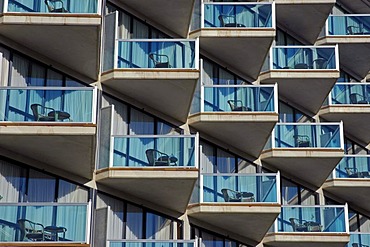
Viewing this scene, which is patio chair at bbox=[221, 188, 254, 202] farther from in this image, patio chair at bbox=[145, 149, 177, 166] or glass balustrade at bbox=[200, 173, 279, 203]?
patio chair at bbox=[145, 149, 177, 166]

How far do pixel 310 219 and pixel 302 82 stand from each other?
5.30 m

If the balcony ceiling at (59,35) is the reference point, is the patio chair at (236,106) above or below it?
below

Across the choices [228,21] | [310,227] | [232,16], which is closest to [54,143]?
[228,21]

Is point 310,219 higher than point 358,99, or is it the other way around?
point 358,99

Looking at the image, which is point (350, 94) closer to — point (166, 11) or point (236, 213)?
point (166, 11)

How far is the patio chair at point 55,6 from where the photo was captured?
2264 centimetres

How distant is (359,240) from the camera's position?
30.0 metres

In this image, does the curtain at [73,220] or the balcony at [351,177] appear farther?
the balcony at [351,177]

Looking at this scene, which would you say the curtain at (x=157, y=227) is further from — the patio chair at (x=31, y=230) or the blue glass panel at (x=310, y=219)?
the patio chair at (x=31, y=230)

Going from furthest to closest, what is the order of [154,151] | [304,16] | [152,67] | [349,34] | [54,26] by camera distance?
[349,34]
[304,16]
[152,67]
[154,151]
[54,26]

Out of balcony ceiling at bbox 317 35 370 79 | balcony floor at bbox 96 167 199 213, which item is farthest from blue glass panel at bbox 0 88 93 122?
balcony ceiling at bbox 317 35 370 79

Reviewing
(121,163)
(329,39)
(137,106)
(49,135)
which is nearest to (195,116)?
(137,106)

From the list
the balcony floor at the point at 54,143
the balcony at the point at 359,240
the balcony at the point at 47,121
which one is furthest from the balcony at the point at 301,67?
the balcony at the point at 47,121

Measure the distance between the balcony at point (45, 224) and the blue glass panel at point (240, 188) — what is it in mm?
6204
